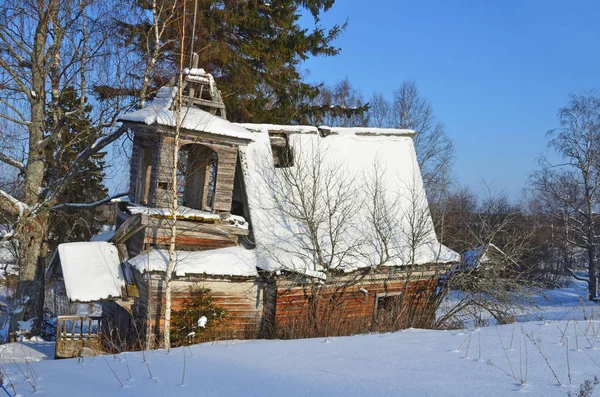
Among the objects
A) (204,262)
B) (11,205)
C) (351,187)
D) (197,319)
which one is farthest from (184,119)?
(11,205)

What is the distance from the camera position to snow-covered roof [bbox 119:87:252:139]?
974 cm

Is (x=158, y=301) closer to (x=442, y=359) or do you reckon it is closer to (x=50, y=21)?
(x=442, y=359)

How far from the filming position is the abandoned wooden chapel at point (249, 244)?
9922 millimetres

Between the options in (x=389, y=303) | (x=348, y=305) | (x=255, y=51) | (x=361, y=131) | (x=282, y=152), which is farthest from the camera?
(x=255, y=51)

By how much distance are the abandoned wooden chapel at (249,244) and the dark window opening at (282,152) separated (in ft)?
0.14

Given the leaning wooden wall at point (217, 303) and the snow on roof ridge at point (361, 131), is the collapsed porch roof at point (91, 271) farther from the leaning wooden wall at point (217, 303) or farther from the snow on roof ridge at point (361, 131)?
the snow on roof ridge at point (361, 131)

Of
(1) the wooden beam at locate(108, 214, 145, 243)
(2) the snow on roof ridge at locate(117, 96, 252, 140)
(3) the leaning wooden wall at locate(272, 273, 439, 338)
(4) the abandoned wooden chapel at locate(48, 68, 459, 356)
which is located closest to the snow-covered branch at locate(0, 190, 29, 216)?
(4) the abandoned wooden chapel at locate(48, 68, 459, 356)

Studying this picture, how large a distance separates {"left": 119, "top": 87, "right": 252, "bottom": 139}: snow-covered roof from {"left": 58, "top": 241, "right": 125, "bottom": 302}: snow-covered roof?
3.03 m

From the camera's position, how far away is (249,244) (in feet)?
36.1

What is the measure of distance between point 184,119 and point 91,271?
381 centimetres

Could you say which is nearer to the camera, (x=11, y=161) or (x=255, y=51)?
(x=11, y=161)

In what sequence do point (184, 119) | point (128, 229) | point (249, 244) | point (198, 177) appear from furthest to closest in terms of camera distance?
point (198, 177) → point (249, 244) → point (128, 229) → point (184, 119)

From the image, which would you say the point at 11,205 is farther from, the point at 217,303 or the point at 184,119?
the point at 217,303

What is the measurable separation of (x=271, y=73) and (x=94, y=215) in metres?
10.7
